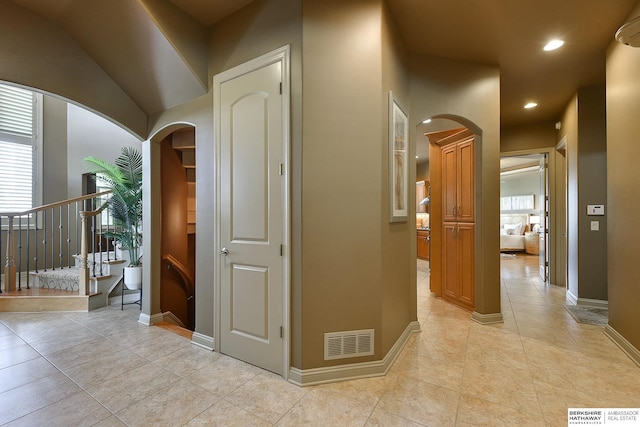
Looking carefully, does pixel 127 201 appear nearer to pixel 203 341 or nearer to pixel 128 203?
pixel 128 203

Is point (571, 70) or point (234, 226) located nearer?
point (234, 226)

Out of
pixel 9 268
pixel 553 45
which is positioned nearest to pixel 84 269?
pixel 9 268

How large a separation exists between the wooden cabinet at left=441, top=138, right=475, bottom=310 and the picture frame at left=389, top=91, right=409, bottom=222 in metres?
1.34

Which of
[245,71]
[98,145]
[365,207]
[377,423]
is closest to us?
[377,423]

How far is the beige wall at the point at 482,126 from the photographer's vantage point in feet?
10.3

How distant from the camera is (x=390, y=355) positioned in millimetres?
2381

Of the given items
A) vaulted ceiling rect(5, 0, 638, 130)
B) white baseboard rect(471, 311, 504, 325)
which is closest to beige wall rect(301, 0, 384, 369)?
vaulted ceiling rect(5, 0, 638, 130)

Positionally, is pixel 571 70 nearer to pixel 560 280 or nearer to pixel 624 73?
pixel 624 73

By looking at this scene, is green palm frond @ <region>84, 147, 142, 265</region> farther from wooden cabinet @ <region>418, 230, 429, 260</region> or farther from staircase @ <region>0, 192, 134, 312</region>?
wooden cabinet @ <region>418, 230, 429, 260</region>

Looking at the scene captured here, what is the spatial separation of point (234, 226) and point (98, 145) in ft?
17.4

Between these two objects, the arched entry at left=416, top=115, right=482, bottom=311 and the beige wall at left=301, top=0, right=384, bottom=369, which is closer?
the beige wall at left=301, top=0, right=384, bottom=369

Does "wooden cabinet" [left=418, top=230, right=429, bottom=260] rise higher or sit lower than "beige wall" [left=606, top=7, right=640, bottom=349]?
→ lower

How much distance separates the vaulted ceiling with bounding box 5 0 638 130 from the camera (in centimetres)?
243

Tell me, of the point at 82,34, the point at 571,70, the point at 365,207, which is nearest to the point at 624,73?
the point at 571,70
